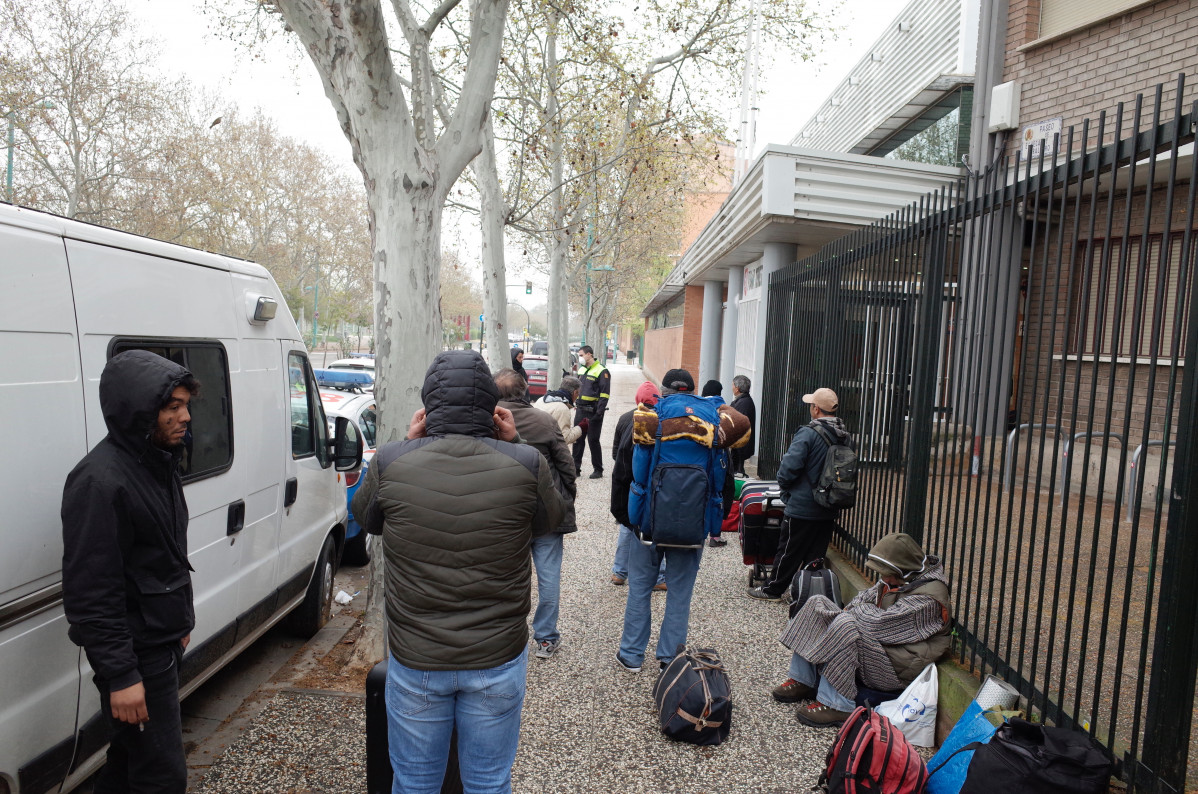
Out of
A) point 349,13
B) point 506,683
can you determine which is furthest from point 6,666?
point 349,13

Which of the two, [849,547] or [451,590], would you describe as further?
[849,547]

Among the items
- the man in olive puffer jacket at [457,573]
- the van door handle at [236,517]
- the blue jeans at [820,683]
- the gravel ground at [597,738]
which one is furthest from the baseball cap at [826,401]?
the van door handle at [236,517]

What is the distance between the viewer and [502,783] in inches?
97.8

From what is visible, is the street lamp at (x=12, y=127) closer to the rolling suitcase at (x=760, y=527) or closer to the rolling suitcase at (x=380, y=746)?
the rolling suitcase at (x=760, y=527)

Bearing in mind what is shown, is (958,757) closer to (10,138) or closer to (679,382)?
(679,382)

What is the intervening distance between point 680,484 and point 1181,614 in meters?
2.32

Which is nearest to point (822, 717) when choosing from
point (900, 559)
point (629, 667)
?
point (900, 559)

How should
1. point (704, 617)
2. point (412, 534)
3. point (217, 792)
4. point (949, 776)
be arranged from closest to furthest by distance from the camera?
point (412, 534), point (949, 776), point (217, 792), point (704, 617)

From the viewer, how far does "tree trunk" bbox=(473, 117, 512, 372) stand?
12359mm

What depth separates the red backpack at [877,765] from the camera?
10.2 ft

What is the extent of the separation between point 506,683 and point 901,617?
255 cm

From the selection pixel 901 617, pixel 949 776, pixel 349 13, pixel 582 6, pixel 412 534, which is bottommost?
pixel 949 776

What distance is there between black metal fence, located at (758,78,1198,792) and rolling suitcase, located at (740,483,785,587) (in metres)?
0.63

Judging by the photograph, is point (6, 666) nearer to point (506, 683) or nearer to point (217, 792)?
point (217, 792)
